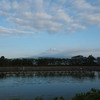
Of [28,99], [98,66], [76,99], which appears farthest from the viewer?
[98,66]

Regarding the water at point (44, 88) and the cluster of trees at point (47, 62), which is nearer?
the water at point (44, 88)

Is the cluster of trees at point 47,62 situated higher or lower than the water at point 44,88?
higher

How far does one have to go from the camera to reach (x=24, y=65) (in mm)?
64750

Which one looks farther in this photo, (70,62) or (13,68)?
(70,62)

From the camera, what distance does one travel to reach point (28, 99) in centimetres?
1444

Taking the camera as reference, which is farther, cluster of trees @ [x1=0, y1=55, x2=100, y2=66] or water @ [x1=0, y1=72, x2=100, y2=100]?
cluster of trees @ [x1=0, y1=55, x2=100, y2=66]

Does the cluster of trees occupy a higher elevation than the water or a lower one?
higher

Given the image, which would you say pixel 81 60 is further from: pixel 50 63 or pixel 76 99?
pixel 76 99

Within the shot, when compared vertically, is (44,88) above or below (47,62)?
below


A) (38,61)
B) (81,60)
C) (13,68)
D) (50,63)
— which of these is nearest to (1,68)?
(13,68)

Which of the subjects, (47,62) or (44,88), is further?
(47,62)

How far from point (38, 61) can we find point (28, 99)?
2089 inches

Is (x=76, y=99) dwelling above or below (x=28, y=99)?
above

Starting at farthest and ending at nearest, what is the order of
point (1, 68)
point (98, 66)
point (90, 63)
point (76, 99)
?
1. point (90, 63)
2. point (98, 66)
3. point (1, 68)
4. point (76, 99)
